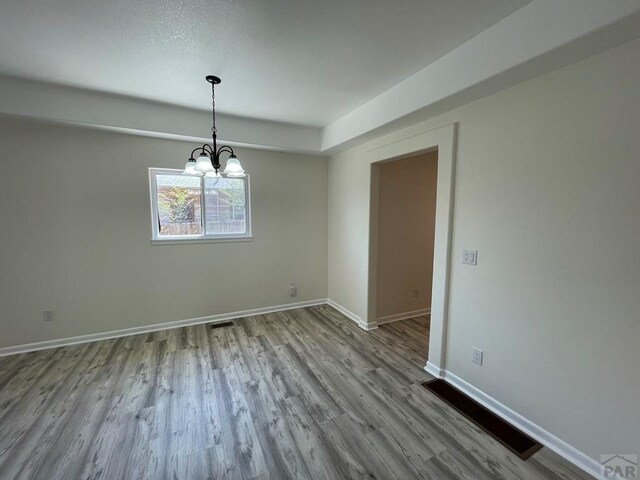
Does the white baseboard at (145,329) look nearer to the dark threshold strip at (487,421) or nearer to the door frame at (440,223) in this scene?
the door frame at (440,223)

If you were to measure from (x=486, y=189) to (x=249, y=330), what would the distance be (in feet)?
10.1

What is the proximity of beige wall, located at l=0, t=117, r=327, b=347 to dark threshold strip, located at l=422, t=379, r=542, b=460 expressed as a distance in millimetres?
2603

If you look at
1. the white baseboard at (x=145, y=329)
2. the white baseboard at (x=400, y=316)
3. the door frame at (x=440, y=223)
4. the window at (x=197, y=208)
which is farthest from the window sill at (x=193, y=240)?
the door frame at (x=440, y=223)

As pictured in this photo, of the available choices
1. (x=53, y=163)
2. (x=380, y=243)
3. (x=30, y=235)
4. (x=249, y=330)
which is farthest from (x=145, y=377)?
(x=380, y=243)

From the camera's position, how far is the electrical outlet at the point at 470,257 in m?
2.24

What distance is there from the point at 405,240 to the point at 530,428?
2358mm

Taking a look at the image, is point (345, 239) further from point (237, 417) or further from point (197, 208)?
point (237, 417)

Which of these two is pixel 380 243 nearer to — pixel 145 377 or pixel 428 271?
pixel 428 271

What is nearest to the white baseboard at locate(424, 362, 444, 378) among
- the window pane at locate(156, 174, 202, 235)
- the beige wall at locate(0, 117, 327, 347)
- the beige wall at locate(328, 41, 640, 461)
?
the beige wall at locate(328, 41, 640, 461)

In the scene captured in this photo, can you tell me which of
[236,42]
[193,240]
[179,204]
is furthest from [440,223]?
[179,204]

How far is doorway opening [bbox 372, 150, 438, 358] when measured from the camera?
363 cm

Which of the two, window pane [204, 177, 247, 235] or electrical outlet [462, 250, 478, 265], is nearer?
electrical outlet [462, 250, 478, 265]

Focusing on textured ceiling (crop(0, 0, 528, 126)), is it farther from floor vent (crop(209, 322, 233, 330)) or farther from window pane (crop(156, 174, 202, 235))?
floor vent (crop(209, 322, 233, 330))

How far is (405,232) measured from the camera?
3.82 metres
